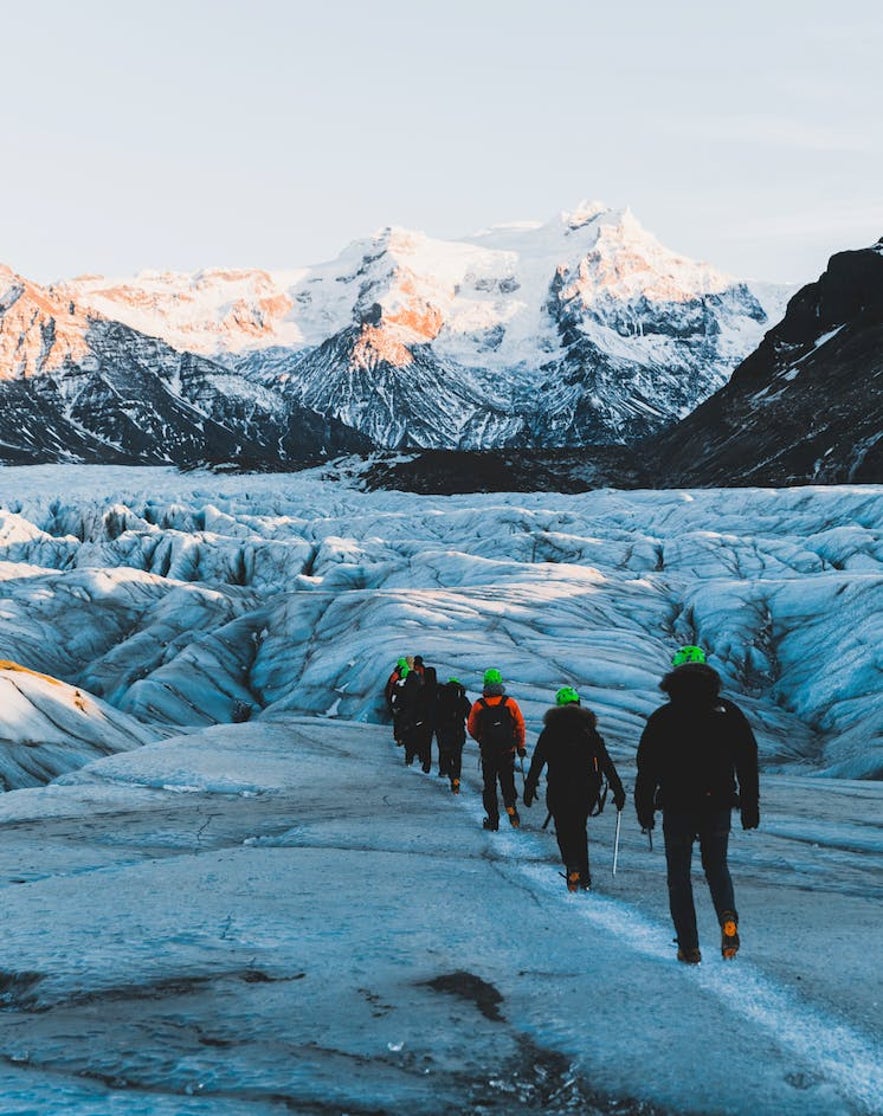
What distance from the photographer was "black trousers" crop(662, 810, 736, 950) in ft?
19.7

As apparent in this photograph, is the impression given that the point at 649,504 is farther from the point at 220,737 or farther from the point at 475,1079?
the point at 475,1079

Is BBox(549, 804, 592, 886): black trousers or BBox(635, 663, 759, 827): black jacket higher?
BBox(635, 663, 759, 827): black jacket

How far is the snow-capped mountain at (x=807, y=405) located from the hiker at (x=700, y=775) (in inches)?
3779

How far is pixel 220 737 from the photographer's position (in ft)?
63.2

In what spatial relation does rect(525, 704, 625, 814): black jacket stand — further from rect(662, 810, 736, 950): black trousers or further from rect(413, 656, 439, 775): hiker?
rect(413, 656, 439, 775): hiker

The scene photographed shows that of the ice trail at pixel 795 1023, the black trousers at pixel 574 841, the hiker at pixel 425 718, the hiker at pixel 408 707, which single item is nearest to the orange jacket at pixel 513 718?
the black trousers at pixel 574 841

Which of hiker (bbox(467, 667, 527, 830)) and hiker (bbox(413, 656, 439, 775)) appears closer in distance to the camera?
hiker (bbox(467, 667, 527, 830))

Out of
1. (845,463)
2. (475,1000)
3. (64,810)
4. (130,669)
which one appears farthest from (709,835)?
(845,463)

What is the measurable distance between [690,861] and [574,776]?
6.58ft

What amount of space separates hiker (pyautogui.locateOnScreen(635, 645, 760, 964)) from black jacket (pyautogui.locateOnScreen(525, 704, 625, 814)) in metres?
1.76

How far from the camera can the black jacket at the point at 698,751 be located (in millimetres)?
6188

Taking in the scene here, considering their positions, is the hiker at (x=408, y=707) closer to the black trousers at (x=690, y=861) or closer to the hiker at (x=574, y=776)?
the hiker at (x=574, y=776)

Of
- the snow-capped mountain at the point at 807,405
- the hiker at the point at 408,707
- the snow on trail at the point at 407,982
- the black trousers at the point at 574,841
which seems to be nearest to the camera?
the snow on trail at the point at 407,982

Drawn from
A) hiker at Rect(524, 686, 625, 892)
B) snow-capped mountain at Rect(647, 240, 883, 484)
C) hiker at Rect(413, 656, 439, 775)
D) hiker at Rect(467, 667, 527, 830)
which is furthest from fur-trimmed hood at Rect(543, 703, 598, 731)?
snow-capped mountain at Rect(647, 240, 883, 484)
